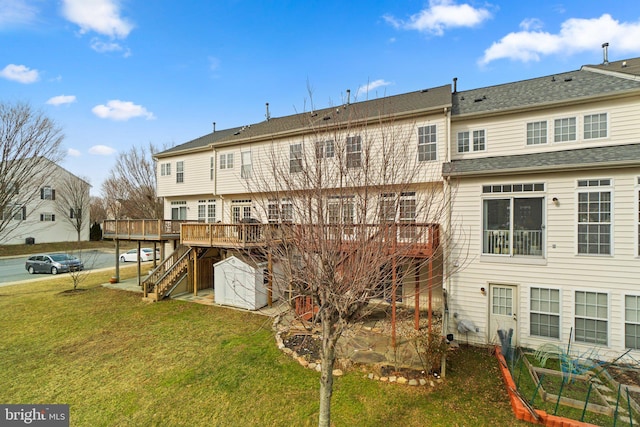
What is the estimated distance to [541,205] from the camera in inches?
339

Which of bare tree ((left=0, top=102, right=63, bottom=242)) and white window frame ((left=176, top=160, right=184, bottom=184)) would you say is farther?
white window frame ((left=176, top=160, right=184, bottom=184))

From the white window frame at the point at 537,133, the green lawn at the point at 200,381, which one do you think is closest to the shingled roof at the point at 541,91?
the white window frame at the point at 537,133

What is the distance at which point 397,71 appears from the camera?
19.9 ft

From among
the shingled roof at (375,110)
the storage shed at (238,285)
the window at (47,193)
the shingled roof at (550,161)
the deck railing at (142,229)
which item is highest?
the shingled roof at (375,110)

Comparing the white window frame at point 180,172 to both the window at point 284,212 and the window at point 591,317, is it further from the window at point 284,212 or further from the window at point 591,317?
the window at point 591,317

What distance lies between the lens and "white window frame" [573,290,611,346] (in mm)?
7664

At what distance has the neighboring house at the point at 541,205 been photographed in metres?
7.59

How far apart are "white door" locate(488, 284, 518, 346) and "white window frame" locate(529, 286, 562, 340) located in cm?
43

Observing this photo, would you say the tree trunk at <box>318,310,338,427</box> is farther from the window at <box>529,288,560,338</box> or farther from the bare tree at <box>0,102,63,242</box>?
the bare tree at <box>0,102,63,242</box>

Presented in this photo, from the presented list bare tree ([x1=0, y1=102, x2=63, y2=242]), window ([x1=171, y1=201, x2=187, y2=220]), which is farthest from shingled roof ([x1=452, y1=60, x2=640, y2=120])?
bare tree ([x1=0, y1=102, x2=63, y2=242])

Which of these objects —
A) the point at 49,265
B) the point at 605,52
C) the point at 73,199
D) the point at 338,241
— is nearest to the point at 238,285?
the point at 338,241

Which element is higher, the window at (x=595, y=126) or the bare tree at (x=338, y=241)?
the window at (x=595, y=126)

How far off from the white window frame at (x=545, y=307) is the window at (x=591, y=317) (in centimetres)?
43

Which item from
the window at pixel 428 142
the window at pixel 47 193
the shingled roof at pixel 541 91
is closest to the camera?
the shingled roof at pixel 541 91
